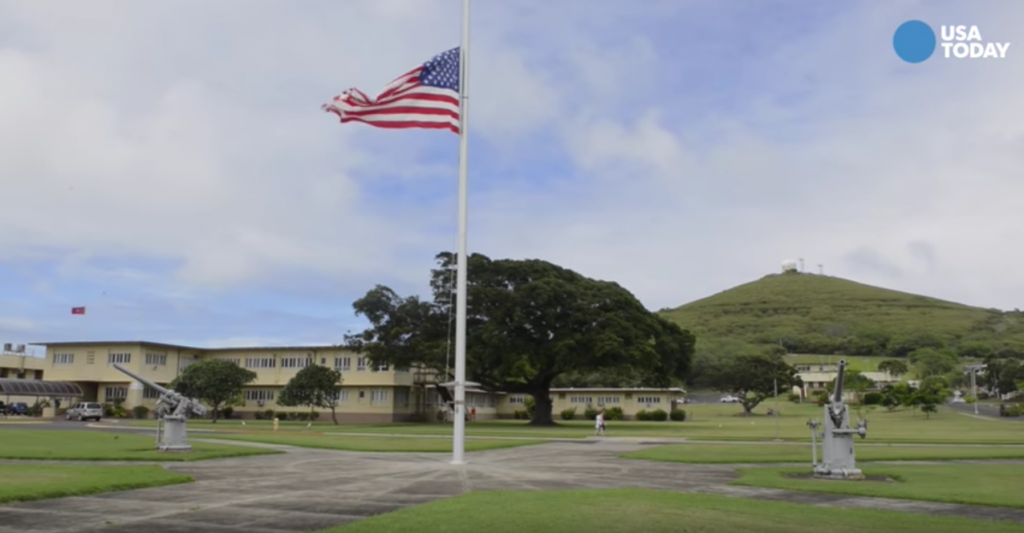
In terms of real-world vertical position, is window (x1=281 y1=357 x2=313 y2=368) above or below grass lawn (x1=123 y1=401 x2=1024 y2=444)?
above

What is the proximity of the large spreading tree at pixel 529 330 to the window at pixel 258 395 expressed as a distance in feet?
49.5

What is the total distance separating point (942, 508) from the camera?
14102mm

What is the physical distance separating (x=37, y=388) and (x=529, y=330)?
4541 centimetres

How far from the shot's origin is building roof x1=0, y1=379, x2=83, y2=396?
7106cm

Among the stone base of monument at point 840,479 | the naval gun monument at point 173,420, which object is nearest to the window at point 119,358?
the naval gun monument at point 173,420

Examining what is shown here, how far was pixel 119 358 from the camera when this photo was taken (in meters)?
73.2

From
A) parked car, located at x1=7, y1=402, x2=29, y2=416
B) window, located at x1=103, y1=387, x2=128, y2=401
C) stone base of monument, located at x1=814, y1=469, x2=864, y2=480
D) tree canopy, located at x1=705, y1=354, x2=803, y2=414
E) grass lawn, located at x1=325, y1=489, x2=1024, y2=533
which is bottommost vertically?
parked car, located at x1=7, y1=402, x2=29, y2=416

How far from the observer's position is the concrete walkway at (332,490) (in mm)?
11906

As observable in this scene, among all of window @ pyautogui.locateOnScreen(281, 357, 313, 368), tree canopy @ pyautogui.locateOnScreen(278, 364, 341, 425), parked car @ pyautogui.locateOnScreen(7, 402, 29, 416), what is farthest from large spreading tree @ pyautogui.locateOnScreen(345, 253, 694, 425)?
parked car @ pyautogui.locateOnScreen(7, 402, 29, 416)

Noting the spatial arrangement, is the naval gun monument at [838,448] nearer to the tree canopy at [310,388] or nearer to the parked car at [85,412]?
the tree canopy at [310,388]

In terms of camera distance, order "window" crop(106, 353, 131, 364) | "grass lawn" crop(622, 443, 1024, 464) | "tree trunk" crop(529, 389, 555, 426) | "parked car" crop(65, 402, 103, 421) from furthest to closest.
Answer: "window" crop(106, 353, 131, 364)
"parked car" crop(65, 402, 103, 421)
"tree trunk" crop(529, 389, 555, 426)
"grass lawn" crop(622, 443, 1024, 464)

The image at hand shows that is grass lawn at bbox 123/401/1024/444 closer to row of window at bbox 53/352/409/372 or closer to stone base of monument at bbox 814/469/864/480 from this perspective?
Answer: row of window at bbox 53/352/409/372

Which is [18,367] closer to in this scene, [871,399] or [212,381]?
[212,381]

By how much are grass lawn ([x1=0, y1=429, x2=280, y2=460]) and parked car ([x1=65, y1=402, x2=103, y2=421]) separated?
2989 cm
